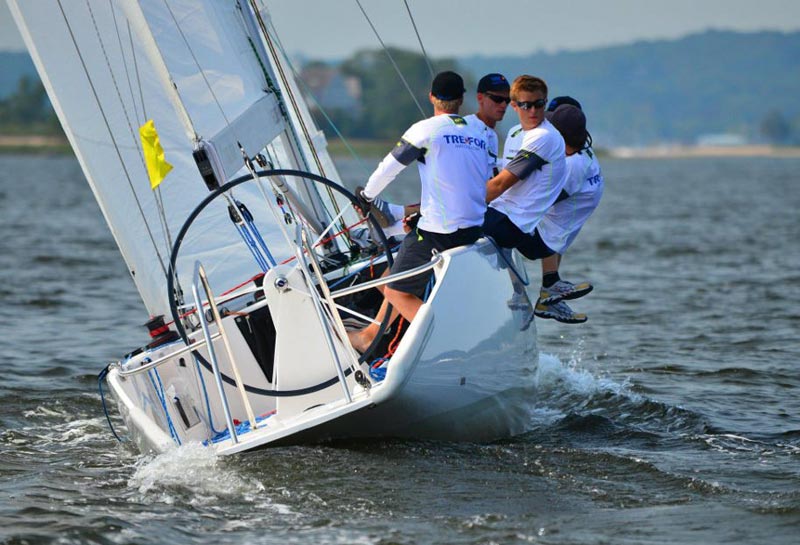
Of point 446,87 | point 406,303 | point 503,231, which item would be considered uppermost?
point 446,87

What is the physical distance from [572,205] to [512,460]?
1466mm

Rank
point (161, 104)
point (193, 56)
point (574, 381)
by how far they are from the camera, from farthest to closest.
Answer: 1. point (574, 381)
2. point (161, 104)
3. point (193, 56)

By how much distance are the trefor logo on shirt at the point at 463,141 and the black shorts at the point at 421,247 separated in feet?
1.20

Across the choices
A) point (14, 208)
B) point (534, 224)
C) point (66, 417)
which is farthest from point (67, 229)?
point (534, 224)

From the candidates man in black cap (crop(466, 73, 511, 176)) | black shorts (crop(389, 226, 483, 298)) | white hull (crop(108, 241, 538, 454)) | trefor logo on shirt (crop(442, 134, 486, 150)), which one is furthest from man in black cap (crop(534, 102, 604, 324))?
trefor logo on shirt (crop(442, 134, 486, 150))

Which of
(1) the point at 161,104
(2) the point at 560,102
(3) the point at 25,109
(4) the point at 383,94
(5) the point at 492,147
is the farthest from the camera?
(4) the point at 383,94

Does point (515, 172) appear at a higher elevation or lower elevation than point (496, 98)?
lower

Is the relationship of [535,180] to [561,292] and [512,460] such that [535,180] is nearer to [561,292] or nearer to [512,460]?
[561,292]

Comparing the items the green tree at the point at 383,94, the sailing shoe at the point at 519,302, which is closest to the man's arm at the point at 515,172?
the sailing shoe at the point at 519,302

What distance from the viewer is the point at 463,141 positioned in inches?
214

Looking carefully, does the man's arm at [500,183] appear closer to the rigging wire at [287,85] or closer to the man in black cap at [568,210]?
the man in black cap at [568,210]

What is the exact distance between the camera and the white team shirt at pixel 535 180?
5.82 meters

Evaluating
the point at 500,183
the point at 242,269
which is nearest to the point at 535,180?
the point at 500,183

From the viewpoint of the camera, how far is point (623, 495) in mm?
5090
